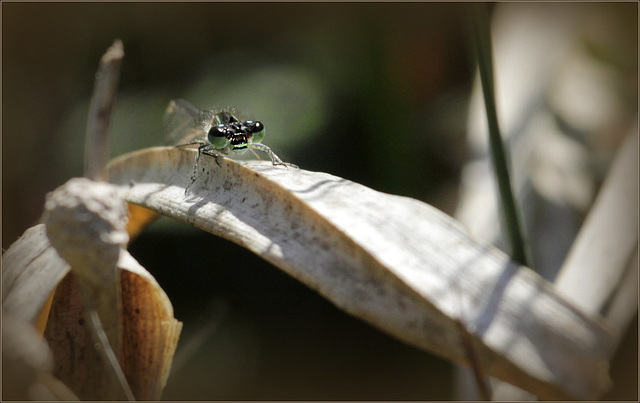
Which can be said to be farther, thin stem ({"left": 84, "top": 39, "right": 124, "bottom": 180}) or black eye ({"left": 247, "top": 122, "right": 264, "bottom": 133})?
black eye ({"left": 247, "top": 122, "right": 264, "bottom": 133})

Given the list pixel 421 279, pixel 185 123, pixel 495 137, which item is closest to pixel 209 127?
pixel 185 123

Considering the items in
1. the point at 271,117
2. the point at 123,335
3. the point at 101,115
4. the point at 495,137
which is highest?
the point at 495,137

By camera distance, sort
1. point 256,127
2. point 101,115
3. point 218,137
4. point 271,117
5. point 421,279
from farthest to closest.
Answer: point 271,117 < point 256,127 < point 218,137 < point 101,115 < point 421,279

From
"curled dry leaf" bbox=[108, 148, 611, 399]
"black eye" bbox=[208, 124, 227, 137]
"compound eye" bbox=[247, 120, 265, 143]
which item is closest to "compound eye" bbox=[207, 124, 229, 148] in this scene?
"black eye" bbox=[208, 124, 227, 137]

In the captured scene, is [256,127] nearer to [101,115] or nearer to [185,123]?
[185,123]

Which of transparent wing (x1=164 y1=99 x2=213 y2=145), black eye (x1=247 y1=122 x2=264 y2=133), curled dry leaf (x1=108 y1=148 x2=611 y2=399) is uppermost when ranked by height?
curled dry leaf (x1=108 y1=148 x2=611 y2=399)

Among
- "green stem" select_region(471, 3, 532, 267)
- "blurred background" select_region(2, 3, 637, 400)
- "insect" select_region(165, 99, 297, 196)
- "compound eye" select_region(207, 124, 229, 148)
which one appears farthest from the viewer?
"blurred background" select_region(2, 3, 637, 400)

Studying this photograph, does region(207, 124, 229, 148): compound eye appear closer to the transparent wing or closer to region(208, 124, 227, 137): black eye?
region(208, 124, 227, 137): black eye
